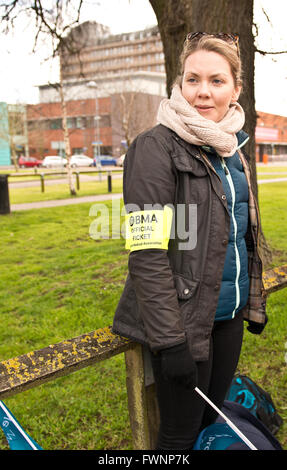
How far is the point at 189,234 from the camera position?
150cm

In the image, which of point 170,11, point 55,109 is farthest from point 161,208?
point 55,109

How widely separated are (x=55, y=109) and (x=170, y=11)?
54.8m

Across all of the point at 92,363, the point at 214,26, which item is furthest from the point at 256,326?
the point at 214,26

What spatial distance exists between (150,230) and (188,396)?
660 mm

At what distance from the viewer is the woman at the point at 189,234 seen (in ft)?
4.57

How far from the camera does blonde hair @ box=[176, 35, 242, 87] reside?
5.15ft

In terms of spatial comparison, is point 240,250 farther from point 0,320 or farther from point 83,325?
point 0,320

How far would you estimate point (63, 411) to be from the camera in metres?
2.78

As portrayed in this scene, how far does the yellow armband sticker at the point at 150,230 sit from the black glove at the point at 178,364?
0.35 m

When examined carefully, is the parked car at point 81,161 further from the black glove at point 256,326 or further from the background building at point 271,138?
the black glove at point 256,326

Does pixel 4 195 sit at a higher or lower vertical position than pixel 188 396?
higher

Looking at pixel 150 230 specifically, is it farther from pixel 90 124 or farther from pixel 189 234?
pixel 90 124

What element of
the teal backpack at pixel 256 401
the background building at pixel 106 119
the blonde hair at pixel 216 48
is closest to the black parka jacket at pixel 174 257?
the blonde hair at pixel 216 48

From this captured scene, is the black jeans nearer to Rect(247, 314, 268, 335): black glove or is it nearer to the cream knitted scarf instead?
Rect(247, 314, 268, 335): black glove
